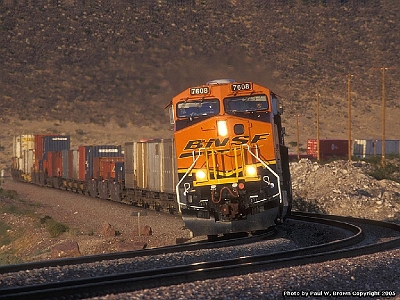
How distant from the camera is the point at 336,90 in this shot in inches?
4601

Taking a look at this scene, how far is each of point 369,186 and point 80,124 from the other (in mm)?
68489

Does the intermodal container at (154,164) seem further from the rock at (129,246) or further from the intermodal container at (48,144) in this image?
the intermodal container at (48,144)

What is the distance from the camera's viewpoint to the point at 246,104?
21844mm

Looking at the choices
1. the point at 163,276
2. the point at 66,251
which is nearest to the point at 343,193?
the point at 66,251

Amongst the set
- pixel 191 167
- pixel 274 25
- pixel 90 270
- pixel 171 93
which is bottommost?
pixel 90 270

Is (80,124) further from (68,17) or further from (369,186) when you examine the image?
(369,186)

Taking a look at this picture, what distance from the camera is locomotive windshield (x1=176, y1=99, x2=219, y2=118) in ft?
71.6

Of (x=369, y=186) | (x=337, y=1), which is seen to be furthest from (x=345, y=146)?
(x=337, y=1)

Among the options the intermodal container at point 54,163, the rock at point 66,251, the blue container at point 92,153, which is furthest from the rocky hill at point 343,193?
the intermodal container at point 54,163

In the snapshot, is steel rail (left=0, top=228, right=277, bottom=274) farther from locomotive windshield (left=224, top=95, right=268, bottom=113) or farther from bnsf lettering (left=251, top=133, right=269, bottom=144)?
locomotive windshield (left=224, top=95, right=268, bottom=113)

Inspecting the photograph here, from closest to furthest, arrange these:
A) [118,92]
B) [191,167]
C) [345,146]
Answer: [191,167] → [345,146] → [118,92]

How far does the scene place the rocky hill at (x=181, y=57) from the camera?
10819 cm

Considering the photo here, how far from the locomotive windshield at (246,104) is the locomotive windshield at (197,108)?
Answer: 319 millimetres

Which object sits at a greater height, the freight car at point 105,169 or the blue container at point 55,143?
the blue container at point 55,143
